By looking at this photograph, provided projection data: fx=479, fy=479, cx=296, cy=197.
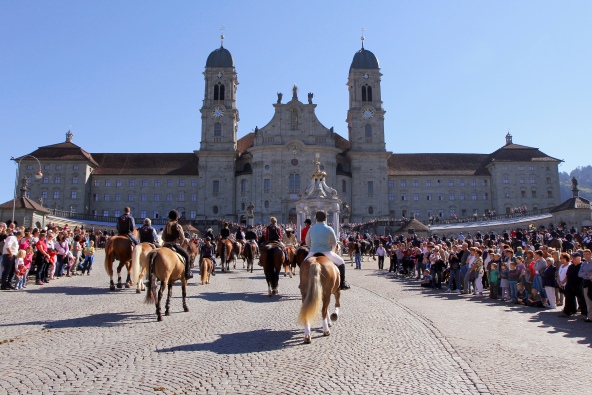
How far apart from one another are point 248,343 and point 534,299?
1042cm

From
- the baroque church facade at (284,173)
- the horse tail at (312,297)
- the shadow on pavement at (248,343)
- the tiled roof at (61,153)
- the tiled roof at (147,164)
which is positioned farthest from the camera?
the tiled roof at (147,164)

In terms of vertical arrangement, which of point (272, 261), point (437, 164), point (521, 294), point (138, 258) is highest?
point (437, 164)

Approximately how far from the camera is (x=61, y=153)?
7975cm

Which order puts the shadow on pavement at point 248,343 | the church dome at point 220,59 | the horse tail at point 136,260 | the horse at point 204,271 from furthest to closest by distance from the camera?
the church dome at point 220,59
the horse at point 204,271
the horse tail at point 136,260
the shadow on pavement at point 248,343

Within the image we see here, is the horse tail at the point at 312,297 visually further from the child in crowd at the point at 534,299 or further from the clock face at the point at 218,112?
the clock face at the point at 218,112

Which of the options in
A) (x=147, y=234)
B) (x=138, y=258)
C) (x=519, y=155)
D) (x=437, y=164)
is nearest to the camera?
(x=138, y=258)

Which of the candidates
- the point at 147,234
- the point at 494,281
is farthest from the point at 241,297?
the point at 494,281

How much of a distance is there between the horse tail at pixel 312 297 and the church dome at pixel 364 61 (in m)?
76.2

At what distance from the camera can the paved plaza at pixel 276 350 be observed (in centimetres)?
631

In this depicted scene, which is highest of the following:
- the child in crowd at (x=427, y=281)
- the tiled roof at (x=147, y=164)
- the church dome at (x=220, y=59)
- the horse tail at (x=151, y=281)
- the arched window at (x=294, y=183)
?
the church dome at (x=220, y=59)

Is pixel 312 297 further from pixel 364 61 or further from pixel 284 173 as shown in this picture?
pixel 364 61

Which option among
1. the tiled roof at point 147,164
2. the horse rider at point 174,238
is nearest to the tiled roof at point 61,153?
the tiled roof at point 147,164

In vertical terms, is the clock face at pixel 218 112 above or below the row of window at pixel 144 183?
above

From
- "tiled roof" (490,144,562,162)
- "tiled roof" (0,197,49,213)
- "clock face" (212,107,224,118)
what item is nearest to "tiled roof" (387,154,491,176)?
"tiled roof" (490,144,562,162)
